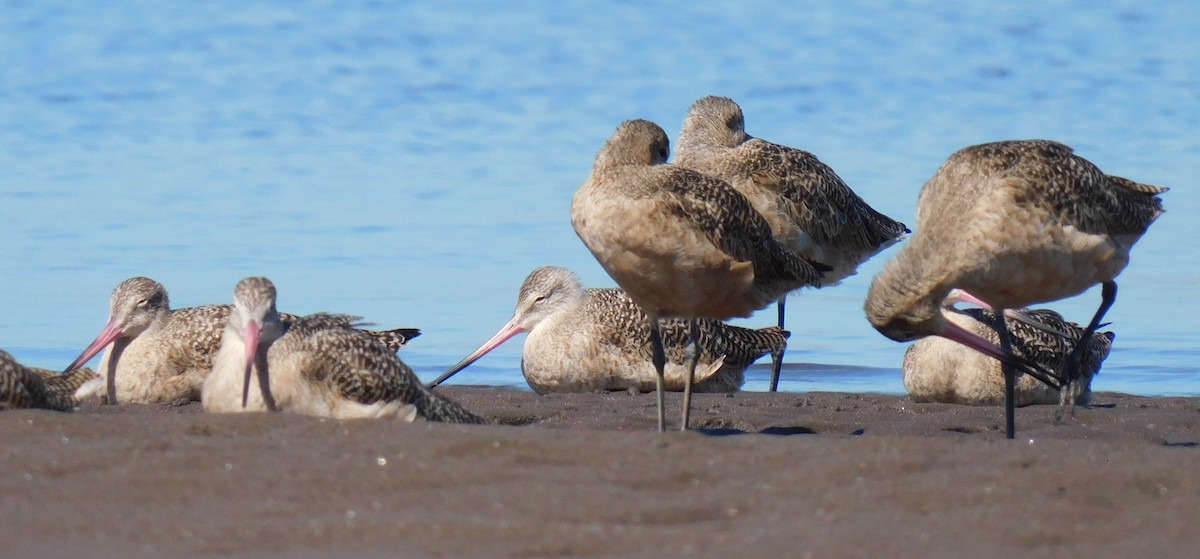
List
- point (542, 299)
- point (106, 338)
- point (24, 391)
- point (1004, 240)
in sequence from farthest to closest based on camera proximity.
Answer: point (542, 299) < point (106, 338) < point (1004, 240) < point (24, 391)

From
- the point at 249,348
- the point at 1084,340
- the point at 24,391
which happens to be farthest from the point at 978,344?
the point at 24,391

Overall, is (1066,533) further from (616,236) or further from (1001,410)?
(1001,410)

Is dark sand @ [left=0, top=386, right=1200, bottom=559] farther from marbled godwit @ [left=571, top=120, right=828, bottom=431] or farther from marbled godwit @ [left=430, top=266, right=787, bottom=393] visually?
marbled godwit @ [left=430, top=266, right=787, bottom=393]

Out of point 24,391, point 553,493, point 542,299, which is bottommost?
point 553,493

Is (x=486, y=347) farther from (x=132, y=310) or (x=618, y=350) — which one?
(x=132, y=310)

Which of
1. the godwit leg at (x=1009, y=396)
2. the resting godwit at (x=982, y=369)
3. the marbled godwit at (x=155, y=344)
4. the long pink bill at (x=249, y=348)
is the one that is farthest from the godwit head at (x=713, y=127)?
the long pink bill at (x=249, y=348)

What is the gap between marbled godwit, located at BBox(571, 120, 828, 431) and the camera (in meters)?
7.75

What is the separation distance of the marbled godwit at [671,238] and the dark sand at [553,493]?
174cm

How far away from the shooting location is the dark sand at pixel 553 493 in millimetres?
4578

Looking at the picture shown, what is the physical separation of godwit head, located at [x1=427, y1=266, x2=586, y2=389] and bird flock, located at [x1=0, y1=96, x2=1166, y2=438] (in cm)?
52

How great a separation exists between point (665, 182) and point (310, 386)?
6.07 feet

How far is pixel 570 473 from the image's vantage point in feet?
17.4

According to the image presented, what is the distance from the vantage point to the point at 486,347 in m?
11.2

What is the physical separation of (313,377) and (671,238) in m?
1.68
